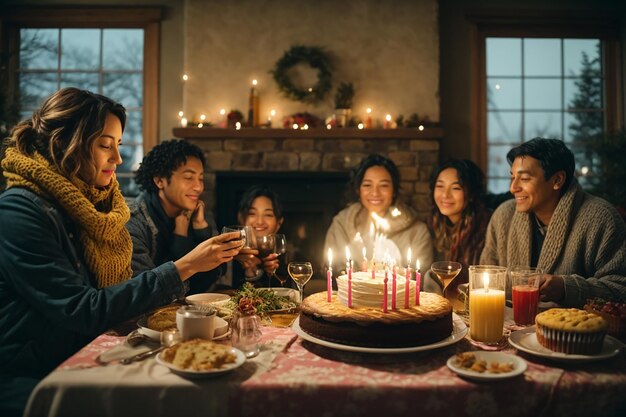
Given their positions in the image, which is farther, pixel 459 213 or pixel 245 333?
pixel 459 213

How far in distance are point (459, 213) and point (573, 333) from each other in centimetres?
219

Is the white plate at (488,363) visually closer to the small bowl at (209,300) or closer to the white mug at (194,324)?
the white mug at (194,324)

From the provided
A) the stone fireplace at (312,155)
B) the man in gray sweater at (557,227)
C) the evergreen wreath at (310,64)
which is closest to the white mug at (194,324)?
the man in gray sweater at (557,227)

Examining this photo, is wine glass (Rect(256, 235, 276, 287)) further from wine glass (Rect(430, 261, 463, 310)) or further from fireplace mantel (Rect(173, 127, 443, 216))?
fireplace mantel (Rect(173, 127, 443, 216))

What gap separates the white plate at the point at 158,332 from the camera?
4.99 feet

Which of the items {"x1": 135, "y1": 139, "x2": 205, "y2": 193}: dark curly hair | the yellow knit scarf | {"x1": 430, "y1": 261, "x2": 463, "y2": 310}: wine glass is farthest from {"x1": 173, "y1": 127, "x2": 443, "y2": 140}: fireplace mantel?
{"x1": 430, "y1": 261, "x2": 463, "y2": 310}: wine glass

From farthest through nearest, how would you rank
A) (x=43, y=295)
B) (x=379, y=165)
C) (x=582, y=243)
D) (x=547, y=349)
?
(x=379, y=165), (x=582, y=243), (x=43, y=295), (x=547, y=349)

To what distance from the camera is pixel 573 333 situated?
139cm

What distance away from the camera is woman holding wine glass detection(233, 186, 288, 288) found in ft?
6.39

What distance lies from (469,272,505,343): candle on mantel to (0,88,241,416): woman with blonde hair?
30.4 inches

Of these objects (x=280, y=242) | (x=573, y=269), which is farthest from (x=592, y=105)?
(x=280, y=242)

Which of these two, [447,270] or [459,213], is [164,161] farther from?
[459,213]

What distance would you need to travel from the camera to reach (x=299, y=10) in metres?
4.98

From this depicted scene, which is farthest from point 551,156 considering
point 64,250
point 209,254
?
point 64,250
